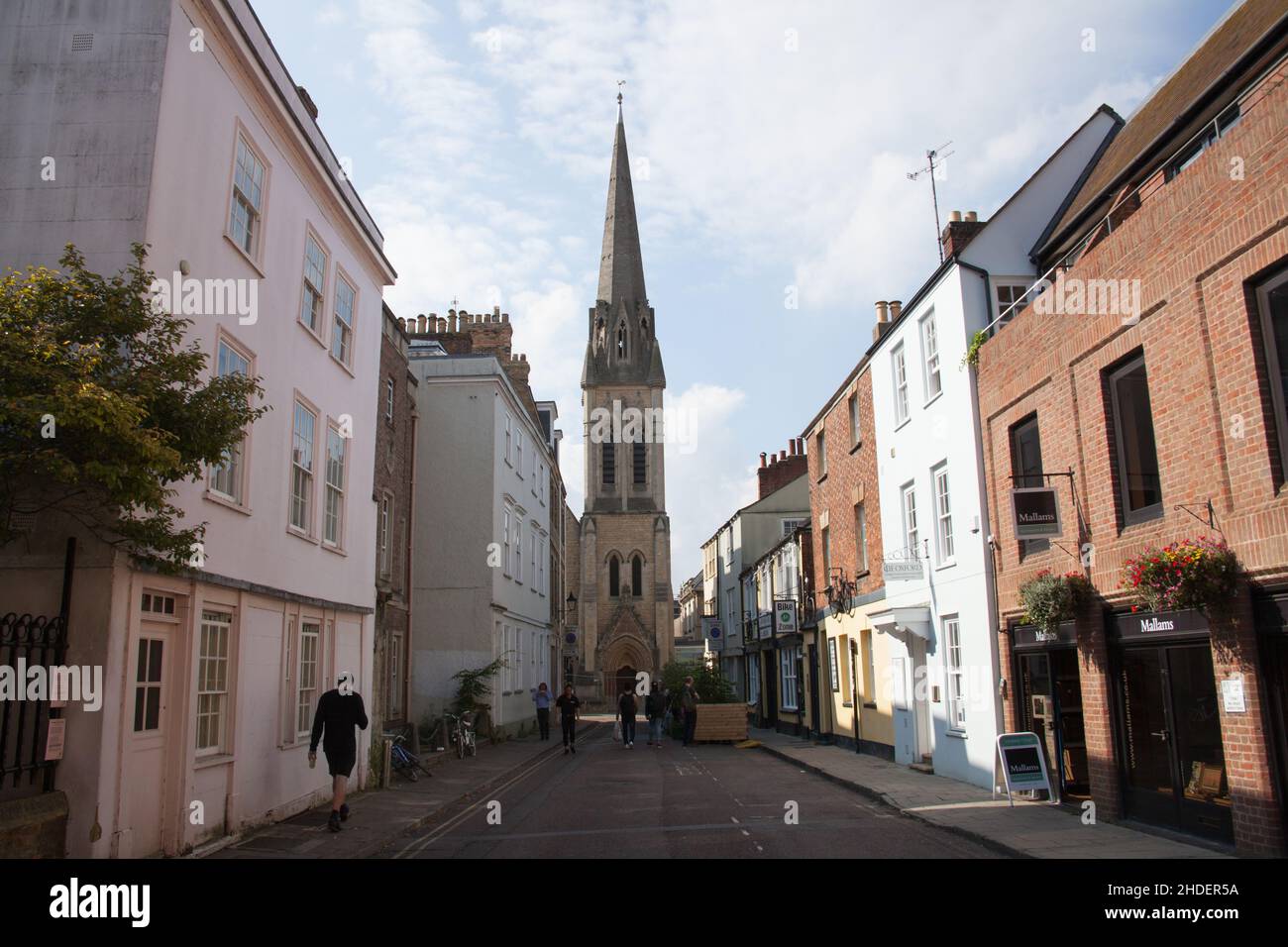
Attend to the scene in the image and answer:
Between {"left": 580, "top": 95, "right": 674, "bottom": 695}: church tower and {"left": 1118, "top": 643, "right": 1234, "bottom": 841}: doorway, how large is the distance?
50.2 m

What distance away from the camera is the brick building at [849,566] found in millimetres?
20766

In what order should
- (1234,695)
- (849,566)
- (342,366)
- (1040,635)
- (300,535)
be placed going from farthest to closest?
(849,566) → (342,366) → (300,535) → (1040,635) → (1234,695)

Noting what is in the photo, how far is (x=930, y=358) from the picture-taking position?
17203 mm

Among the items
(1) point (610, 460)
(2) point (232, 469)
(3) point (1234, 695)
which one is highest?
(1) point (610, 460)

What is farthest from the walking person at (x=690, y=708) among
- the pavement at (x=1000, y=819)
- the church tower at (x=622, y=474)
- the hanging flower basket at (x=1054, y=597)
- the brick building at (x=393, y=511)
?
the church tower at (x=622, y=474)

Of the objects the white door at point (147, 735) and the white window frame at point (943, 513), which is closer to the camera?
the white door at point (147, 735)

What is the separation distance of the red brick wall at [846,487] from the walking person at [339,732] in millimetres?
12138

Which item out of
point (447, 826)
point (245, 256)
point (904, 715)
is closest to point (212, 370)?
point (245, 256)

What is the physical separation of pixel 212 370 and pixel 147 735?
390 cm

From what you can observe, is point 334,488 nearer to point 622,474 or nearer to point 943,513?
point 943,513

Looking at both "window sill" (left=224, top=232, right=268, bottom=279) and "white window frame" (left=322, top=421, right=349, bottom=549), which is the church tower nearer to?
"white window frame" (left=322, top=421, right=349, bottom=549)

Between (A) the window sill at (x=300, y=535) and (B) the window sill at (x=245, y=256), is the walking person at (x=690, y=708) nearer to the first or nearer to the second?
(A) the window sill at (x=300, y=535)

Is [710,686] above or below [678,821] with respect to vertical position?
above

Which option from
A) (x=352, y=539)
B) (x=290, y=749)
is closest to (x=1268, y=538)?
(x=290, y=749)
